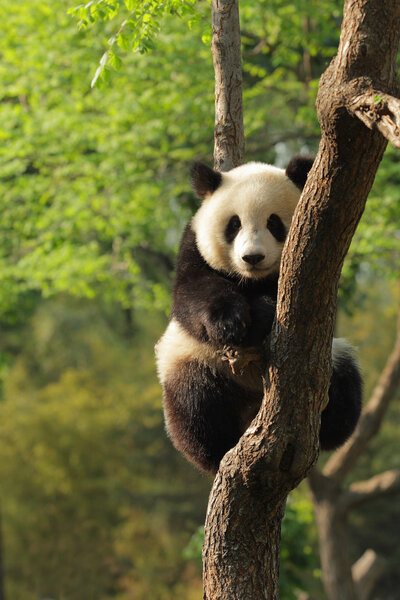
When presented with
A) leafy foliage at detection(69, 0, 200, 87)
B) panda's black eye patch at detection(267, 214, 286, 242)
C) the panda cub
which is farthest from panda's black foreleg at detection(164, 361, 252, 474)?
leafy foliage at detection(69, 0, 200, 87)

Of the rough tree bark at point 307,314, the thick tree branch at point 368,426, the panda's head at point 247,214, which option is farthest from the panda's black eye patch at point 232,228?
the thick tree branch at point 368,426

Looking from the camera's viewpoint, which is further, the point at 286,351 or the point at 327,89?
the point at 286,351

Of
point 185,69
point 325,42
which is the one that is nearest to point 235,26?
point 185,69

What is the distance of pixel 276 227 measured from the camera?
3.29 m

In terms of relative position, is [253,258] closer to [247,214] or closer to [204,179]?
[247,214]

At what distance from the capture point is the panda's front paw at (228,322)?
281 centimetres

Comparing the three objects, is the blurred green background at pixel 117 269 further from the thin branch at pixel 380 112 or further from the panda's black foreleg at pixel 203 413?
the thin branch at pixel 380 112

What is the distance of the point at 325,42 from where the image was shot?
27.7ft

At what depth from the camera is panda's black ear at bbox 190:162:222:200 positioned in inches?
137

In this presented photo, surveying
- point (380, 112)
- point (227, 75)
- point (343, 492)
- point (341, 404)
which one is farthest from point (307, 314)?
point (343, 492)

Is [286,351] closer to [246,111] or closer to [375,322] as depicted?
[246,111]

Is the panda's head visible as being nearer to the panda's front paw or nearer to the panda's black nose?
the panda's black nose

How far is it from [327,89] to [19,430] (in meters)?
16.3

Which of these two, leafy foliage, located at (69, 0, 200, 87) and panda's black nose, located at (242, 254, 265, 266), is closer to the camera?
panda's black nose, located at (242, 254, 265, 266)
